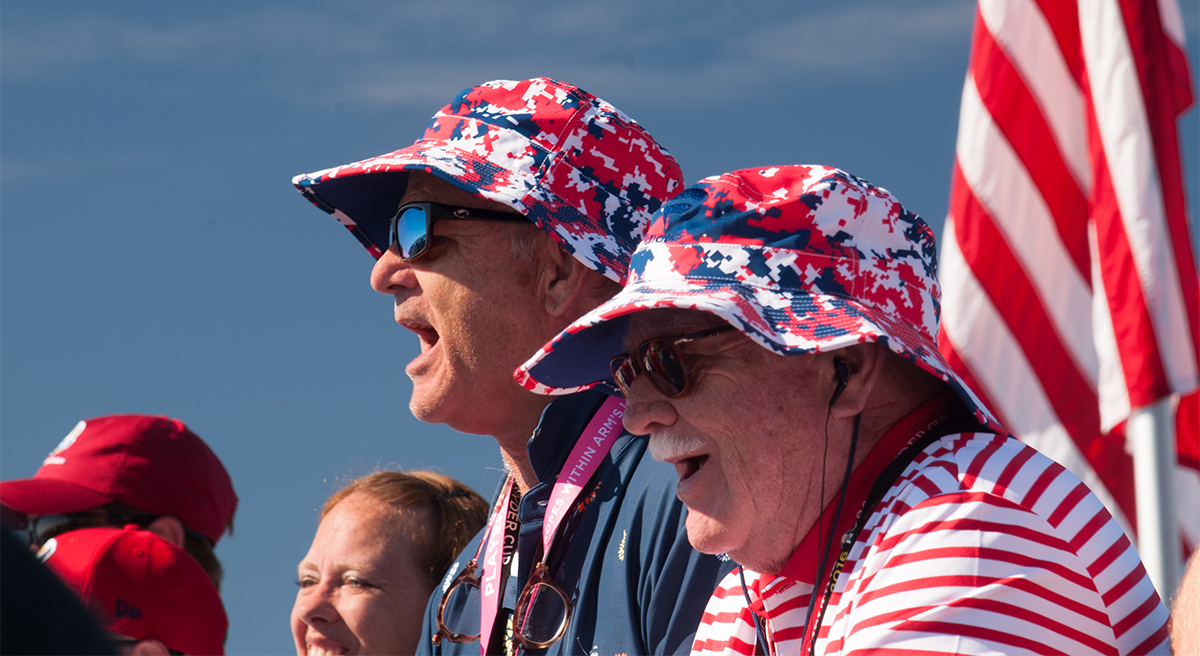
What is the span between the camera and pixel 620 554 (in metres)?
3.13

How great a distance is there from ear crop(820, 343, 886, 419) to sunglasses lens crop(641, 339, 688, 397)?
0.29m

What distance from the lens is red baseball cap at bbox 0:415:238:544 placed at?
14.0ft

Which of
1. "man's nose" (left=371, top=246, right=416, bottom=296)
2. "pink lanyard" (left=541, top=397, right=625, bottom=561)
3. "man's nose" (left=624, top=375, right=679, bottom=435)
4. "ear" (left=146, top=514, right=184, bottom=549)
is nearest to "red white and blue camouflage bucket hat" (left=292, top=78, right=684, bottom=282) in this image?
"man's nose" (left=371, top=246, right=416, bottom=296)

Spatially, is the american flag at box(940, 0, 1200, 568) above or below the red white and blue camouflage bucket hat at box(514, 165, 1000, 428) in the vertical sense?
above

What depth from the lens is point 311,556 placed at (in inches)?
193

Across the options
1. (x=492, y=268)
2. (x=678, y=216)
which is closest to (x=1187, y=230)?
(x=492, y=268)

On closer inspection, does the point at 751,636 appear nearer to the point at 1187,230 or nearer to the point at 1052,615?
the point at 1052,615

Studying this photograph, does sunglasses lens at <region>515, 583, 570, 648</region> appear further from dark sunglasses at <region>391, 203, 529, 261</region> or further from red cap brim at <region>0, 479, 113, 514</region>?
red cap brim at <region>0, 479, 113, 514</region>

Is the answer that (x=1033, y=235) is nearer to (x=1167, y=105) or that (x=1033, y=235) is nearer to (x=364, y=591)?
(x=1167, y=105)

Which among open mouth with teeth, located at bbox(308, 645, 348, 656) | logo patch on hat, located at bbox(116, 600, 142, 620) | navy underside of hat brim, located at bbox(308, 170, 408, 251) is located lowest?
open mouth with teeth, located at bbox(308, 645, 348, 656)

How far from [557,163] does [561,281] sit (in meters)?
0.33

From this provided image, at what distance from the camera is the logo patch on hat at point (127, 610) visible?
3.61 m

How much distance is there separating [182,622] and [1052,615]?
2.51m

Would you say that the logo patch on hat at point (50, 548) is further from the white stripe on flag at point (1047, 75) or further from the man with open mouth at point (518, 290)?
the white stripe on flag at point (1047, 75)
